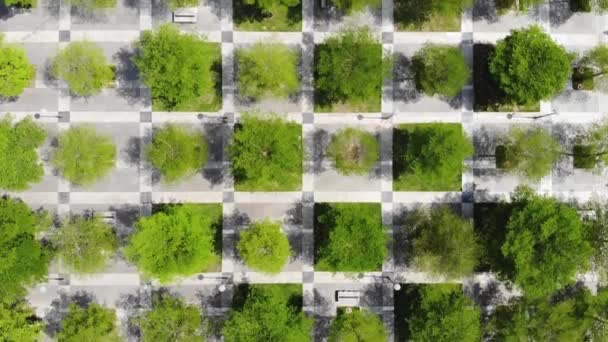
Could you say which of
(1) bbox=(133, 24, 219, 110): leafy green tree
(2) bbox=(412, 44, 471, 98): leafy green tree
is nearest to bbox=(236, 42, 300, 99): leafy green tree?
(1) bbox=(133, 24, 219, 110): leafy green tree

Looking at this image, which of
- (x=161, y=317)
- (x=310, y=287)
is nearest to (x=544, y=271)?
(x=310, y=287)

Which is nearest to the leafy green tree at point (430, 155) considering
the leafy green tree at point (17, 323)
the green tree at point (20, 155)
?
the green tree at point (20, 155)

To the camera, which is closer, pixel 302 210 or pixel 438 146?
pixel 438 146

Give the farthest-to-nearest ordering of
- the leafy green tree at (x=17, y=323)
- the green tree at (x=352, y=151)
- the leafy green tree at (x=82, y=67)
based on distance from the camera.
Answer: the green tree at (x=352, y=151) → the leafy green tree at (x=82, y=67) → the leafy green tree at (x=17, y=323)

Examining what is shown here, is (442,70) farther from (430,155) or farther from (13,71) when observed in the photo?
(13,71)

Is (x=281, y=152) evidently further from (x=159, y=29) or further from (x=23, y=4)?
(x=23, y=4)

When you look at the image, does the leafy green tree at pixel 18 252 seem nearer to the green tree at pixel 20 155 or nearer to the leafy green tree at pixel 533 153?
the green tree at pixel 20 155

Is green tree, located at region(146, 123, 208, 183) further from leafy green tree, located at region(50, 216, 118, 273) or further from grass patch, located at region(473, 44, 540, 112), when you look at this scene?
grass patch, located at region(473, 44, 540, 112)

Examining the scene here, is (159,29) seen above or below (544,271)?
above
